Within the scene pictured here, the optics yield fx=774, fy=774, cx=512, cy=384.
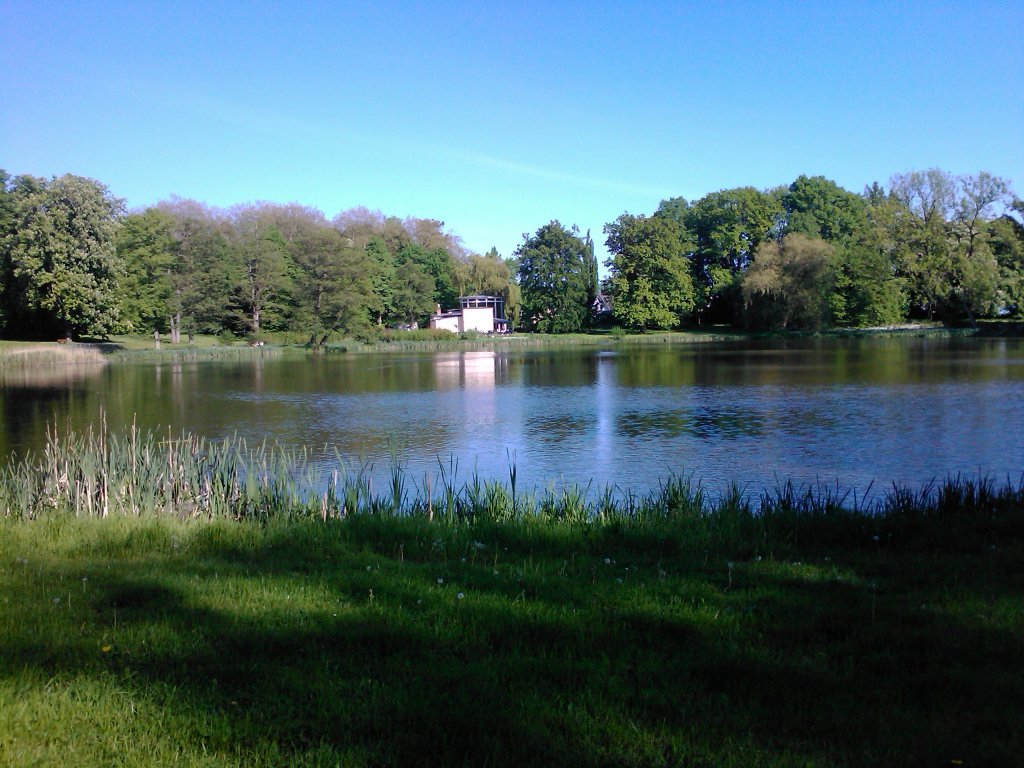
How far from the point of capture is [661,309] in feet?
234

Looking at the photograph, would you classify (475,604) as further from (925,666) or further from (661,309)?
(661,309)

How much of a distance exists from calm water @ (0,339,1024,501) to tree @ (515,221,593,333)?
37.7m

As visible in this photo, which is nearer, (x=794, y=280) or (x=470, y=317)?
(x=794, y=280)

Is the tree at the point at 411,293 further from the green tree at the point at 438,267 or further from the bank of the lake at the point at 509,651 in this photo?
the bank of the lake at the point at 509,651

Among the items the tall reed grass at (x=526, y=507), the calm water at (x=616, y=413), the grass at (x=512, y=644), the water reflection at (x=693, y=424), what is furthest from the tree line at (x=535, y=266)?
the grass at (x=512, y=644)

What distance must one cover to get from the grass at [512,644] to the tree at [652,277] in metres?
65.8

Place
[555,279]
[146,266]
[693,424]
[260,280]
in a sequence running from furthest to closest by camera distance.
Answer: [555,279] → [260,280] → [146,266] → [693,424]

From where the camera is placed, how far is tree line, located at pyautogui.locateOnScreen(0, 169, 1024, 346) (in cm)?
4812

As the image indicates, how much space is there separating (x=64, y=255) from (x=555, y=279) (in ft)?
145

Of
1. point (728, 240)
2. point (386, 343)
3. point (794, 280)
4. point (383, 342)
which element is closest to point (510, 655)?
point (386, 343)

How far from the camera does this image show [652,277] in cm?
7206

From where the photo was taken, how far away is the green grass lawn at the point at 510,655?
2.92 m

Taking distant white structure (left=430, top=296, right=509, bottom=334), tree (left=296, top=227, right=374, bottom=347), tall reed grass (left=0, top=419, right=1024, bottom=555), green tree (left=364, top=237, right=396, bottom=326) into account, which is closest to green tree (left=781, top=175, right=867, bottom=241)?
distant white structure (left=430, top=296, right=509, bottom=334)

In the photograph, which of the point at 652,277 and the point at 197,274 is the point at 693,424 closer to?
the point at 197,274
